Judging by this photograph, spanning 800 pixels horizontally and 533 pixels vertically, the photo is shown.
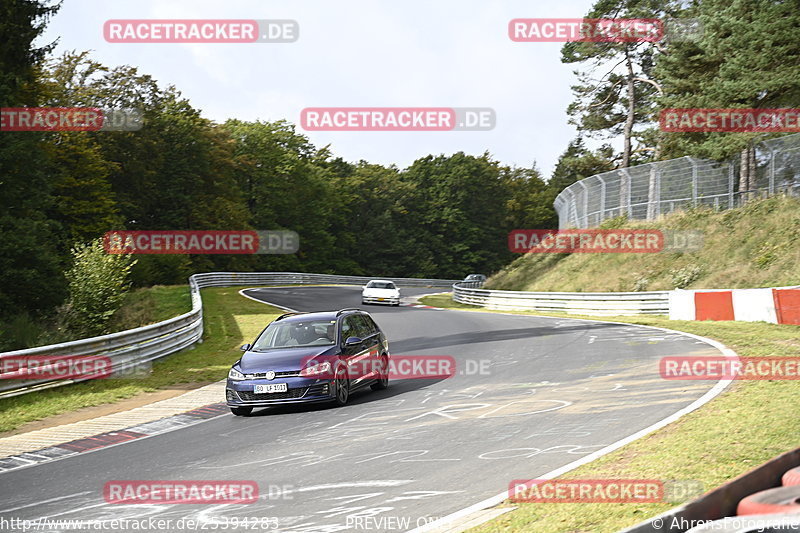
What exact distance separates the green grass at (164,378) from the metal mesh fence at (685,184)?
20.4 m

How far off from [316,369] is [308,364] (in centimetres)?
15

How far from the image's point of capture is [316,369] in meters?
11.9

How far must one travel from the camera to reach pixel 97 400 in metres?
14.4

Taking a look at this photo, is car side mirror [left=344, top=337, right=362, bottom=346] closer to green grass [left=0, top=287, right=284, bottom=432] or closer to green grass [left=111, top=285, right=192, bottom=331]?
green grass [left=0, top=287, right=284, bottom=432]

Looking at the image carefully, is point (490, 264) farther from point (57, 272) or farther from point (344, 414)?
point (344, 414)

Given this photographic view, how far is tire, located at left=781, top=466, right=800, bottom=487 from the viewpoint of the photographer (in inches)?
194

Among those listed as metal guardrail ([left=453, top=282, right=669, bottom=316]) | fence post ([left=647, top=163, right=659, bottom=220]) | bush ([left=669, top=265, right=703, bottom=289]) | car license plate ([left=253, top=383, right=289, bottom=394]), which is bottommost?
car license plate ([left=253, top=383, right=289, bottom=394])

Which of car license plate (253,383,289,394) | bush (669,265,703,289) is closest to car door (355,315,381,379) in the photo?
car license plate (253,383,289,394)

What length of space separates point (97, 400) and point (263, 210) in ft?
244

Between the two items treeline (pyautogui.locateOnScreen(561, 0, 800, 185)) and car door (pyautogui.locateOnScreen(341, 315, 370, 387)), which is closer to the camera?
car door (pyautogui.locateOnScreen(341, 315, 370, 387))

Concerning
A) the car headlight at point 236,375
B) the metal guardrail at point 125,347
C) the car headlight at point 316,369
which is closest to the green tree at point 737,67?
the metal guardrail at point 125,347

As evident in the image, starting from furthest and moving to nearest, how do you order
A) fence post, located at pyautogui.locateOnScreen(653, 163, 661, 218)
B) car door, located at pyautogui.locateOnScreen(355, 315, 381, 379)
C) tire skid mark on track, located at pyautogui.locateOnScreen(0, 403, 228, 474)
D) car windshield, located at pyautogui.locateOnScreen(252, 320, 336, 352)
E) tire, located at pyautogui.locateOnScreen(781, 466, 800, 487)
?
fence post, located at pyautogui.locateOnScreen(653, 163, 661, 218) → car door, located at pyautogui.locateOnScreen(355, 315, 381, 379) → car windshield, located at pyautogui.locateOnScreen(252, 320, 336, 352) → tire skid mark on track, located at pyautogui.locateOnScreen(0, 403, 228, 474) → tire, located at pyautogui.locateOnScreen(781, 466, 800, 487)

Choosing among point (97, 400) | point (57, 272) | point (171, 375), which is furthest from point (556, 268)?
point (97, 400)

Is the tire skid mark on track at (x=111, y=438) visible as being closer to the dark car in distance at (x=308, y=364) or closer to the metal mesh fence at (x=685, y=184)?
the dark car in distance at (x=308, y=364)
